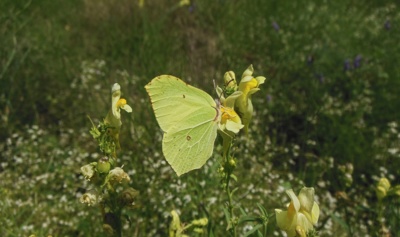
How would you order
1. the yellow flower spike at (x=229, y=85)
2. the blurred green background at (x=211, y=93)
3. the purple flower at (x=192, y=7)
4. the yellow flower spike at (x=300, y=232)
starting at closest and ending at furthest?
the yellow flower spike at (x=300, y=232), the yellow flower spike at (x=229, y=85), the blurred green background at (x=211, y=93), the purple flower at (x=192, y=7)

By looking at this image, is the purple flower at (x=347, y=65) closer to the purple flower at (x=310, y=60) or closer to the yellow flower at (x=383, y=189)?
the purple flower at (x=310, y=60)

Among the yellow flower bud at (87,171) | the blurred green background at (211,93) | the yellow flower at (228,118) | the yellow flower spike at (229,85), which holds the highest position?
the yellow flower spike at (229,85)

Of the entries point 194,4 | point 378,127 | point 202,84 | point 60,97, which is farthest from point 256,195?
point 194,4

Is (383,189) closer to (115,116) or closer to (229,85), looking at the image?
(229,85)

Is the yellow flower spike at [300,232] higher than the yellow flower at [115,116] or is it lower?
lower

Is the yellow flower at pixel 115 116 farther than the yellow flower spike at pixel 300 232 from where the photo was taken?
Yes

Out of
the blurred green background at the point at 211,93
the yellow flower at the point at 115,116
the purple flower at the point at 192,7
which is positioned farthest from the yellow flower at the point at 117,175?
the purple flower at the point at 192,7

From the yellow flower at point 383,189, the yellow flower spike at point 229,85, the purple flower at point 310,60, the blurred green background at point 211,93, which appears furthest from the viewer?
the purple flower at point 310,60

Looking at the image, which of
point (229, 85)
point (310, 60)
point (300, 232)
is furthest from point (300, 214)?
point (310, 60)
